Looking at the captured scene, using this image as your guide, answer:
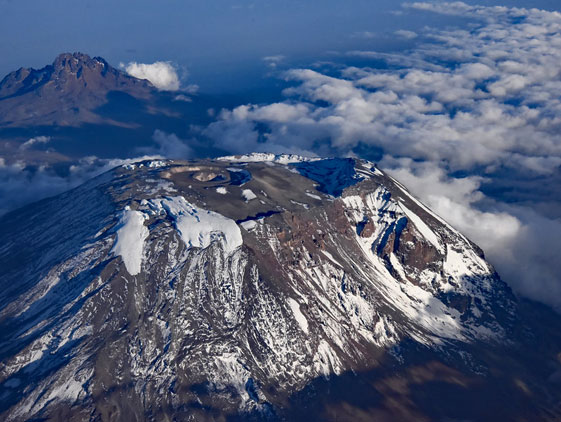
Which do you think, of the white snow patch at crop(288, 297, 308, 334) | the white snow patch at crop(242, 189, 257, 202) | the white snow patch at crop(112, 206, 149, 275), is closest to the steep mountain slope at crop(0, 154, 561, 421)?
the white snow patch at crop(112, 206, 149, 275)

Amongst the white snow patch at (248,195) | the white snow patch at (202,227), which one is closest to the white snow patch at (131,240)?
the white snow patch at (202,227)

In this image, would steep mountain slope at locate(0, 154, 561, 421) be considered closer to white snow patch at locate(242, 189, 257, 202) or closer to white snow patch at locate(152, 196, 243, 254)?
white snow patch at locate(152, 196, 243, 254)

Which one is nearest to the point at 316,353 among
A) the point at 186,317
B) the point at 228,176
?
the point at 186,317

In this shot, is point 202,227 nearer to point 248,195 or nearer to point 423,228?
point 248,195

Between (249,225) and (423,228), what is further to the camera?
(423,228)

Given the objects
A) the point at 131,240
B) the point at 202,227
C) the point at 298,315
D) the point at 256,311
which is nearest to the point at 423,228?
the point at 298,315

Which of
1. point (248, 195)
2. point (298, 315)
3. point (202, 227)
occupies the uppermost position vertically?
point (202, 227)

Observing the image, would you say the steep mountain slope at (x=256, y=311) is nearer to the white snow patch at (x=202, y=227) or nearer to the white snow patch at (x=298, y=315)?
the white snow patch at (x=202, y=227)

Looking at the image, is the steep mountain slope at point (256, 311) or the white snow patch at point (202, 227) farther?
the white snow patch at point (202, 227)
